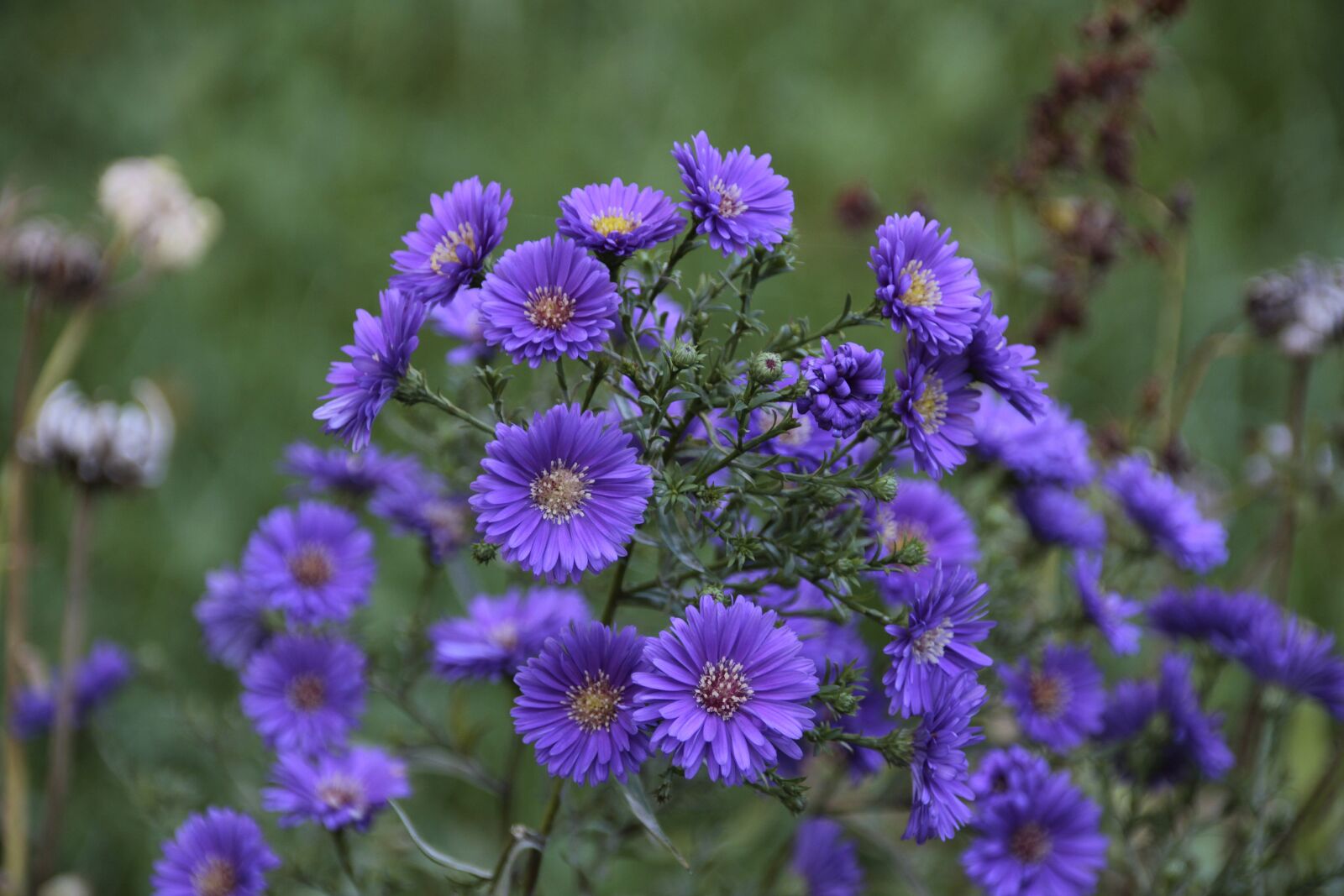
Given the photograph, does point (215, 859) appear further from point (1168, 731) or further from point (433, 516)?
point (1168, 731)

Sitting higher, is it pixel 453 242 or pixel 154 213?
pixel 154 213

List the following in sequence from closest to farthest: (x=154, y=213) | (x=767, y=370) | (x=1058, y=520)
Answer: (x=767, y=370)
(x=1058, y=520)
(x=154, y=213)

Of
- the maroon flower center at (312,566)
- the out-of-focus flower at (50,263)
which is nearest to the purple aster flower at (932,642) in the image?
the maroon flower center at (312,566)

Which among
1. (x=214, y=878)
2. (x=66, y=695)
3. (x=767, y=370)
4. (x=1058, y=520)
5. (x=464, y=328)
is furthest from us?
(x=66, y=695)

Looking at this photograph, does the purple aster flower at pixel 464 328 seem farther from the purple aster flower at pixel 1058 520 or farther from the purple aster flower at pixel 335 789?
the purple aster flower at pixel 1058 520

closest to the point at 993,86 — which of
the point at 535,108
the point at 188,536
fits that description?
the point at 535,108

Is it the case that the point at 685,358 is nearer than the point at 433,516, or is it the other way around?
the point at 685,358

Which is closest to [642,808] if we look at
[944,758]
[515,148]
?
[944,758]

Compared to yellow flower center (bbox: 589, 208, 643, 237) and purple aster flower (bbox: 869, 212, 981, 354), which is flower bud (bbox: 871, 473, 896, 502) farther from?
yellow flower center (bbox: 589, 208, 643, 237)
